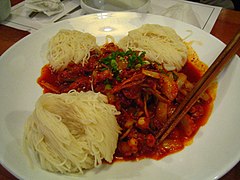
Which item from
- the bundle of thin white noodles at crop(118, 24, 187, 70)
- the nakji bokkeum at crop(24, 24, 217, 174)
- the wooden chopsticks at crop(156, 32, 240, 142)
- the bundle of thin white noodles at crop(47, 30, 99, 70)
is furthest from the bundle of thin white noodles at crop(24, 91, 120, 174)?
the bundle of thin white noodles at crop(118, 24, 187, 70)

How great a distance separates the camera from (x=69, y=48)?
9.23 feet

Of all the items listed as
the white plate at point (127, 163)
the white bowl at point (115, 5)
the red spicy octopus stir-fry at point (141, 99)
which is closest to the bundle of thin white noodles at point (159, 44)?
the white plate at point (127, 163)

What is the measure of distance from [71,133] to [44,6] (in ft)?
7.53

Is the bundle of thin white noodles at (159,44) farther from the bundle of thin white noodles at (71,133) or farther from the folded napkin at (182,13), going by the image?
the bundle of thin white noodles at (71,133)

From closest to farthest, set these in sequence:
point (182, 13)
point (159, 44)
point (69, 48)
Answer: point (69, 48), point (159, 44), point (182, 13)

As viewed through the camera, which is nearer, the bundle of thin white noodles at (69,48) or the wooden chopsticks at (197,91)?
the wooden chopsticks at (197,91)

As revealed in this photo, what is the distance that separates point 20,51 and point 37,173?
1352 millimetres

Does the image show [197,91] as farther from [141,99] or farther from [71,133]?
[71,133]

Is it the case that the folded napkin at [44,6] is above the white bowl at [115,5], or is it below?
below

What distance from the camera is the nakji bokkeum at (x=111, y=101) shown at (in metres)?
1.73

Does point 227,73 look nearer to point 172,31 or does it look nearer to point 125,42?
point 172,31

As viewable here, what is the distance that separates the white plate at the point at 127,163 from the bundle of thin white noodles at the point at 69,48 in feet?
0.35

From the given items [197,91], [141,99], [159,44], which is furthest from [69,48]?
[197,91]

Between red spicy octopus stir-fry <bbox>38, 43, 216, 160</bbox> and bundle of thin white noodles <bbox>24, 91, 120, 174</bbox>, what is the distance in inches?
7.3
